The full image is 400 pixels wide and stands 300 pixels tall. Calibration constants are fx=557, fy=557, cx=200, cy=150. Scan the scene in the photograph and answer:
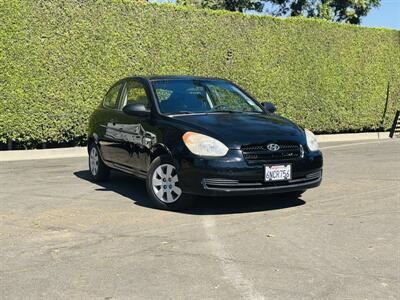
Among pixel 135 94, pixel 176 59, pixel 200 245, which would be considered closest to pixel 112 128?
pixel 135 94

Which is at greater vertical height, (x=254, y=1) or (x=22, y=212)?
(x=254, y=1)

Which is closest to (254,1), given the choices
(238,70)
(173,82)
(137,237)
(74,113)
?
(238,70)

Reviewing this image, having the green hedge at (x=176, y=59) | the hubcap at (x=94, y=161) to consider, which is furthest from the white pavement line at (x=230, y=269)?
the green hedge at (x=176, y=59)

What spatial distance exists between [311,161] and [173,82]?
2.15 meters

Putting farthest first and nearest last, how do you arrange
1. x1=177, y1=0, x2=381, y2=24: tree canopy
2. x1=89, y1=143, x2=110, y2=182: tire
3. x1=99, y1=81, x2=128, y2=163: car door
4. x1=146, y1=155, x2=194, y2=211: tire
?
x1=177, y1=0, x2=381, y2=24: tree canopy
x1=89, y1=143, x2=110, y2=182: tire
x1=99, y1=81, x2=128, y2=163: car door
x1=146, y1=155, x2=194, y2=211: tire

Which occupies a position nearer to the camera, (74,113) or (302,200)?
(302,200)

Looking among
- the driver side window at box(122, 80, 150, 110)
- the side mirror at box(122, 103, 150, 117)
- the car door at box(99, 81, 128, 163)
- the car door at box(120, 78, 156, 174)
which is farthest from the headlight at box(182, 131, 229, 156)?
the car door at box(99, 81, 128, 163)

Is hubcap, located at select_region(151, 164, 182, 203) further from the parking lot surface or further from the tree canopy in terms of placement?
the tree canopy

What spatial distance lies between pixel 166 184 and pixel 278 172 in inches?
51.1

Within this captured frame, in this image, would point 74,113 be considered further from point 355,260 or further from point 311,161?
point 355,260

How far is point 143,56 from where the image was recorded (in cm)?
1375

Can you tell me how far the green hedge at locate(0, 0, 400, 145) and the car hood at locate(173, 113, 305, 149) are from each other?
663 centimetres

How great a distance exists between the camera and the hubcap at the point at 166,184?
249 inches

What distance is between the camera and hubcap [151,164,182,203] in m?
6.32
